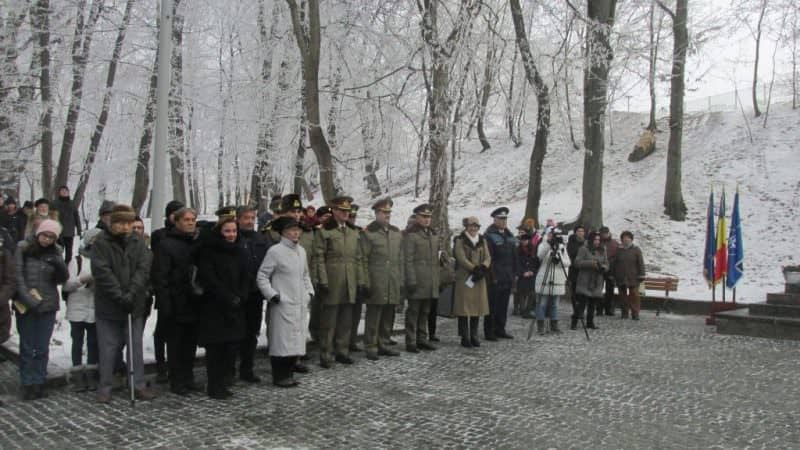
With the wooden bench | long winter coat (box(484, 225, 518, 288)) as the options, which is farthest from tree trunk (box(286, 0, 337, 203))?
the wooden bench

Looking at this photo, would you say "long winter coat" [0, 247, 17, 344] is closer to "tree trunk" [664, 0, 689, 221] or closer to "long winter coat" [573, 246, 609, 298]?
"long winter coat" [573, 246, 609, 298]

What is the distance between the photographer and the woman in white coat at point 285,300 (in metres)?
7.29

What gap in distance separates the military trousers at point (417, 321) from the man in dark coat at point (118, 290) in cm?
378

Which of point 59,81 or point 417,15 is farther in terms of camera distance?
point 59,81

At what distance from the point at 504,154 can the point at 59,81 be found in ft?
73.9

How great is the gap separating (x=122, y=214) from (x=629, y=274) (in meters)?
10.3

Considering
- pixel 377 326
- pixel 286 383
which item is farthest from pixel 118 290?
pixel 377 326

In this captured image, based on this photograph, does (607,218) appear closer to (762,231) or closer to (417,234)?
(762,231)

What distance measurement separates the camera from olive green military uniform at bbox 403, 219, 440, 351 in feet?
31.1

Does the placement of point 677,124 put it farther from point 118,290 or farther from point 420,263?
point 118,290

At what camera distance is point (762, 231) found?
21.5m

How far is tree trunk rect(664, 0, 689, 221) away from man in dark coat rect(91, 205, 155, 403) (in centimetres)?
1942

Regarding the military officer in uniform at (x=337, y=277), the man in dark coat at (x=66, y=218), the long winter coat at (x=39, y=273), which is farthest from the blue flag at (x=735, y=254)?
the man in dark coat at (x=66, y=218)

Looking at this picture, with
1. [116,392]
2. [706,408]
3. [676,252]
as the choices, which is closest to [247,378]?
[116,392]
